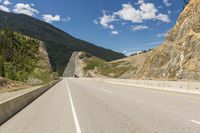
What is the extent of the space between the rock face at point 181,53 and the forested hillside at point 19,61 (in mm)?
32802

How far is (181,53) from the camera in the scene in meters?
49.3

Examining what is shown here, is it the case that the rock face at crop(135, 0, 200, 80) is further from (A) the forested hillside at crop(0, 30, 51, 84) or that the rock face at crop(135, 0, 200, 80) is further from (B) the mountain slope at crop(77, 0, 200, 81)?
(A) the forested hillside at crop(0, 30, 51, 84)

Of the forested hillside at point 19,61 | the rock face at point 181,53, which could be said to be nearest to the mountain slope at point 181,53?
the rock face at point 181,53

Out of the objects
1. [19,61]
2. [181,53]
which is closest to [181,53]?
[181,53]

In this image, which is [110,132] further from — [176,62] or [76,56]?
[76,56]

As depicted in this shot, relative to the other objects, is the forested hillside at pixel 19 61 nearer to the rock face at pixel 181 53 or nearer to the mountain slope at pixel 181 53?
the rock face at pixel 181 53

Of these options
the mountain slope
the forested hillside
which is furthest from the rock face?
the forested hillside

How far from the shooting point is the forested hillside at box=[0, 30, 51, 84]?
78162 mm

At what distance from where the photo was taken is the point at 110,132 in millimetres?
8195

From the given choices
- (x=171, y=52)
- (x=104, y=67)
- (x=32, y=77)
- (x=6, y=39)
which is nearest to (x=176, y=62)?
(x=171, y=52)

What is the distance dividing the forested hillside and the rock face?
108 ft

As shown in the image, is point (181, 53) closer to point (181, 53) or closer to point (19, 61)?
point (181, 53)

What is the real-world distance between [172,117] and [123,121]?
5.86 feet

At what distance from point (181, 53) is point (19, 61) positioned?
60098 mm
